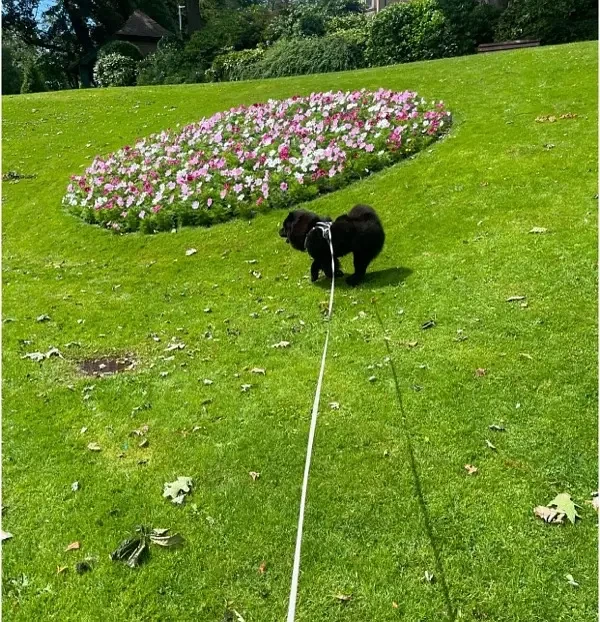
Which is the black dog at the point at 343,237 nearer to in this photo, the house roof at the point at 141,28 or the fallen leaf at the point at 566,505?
the fallen leaf at the point at 566,505

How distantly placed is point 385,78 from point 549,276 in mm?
12024

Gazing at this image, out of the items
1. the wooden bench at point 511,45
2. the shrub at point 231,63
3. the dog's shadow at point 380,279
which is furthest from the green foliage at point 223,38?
the dog's shadow at point 380,279

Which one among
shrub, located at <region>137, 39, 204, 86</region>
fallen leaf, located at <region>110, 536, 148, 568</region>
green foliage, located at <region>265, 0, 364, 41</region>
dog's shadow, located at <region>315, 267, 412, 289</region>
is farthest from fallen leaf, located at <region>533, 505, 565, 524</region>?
shrub, located at <region>137, 39, 204, 86</region>

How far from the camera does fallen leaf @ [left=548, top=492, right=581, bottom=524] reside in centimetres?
367

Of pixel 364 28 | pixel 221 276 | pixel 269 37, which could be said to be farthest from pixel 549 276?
pixel 269 37

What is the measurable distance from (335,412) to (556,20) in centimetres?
2278

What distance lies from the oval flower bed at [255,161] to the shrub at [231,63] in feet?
52.9

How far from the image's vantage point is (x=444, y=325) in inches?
246

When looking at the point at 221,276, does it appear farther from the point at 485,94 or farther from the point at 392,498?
the point at 485,94

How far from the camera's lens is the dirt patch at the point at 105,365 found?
6.40 m

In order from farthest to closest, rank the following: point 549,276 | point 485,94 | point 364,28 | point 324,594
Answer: point 364,28 < point 485,94 < point 549,276 < point 324,594

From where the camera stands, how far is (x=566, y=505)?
376cm

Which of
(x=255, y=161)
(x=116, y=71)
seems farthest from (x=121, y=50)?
(x=255, y=161)

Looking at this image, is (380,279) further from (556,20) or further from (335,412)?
(556,20)
